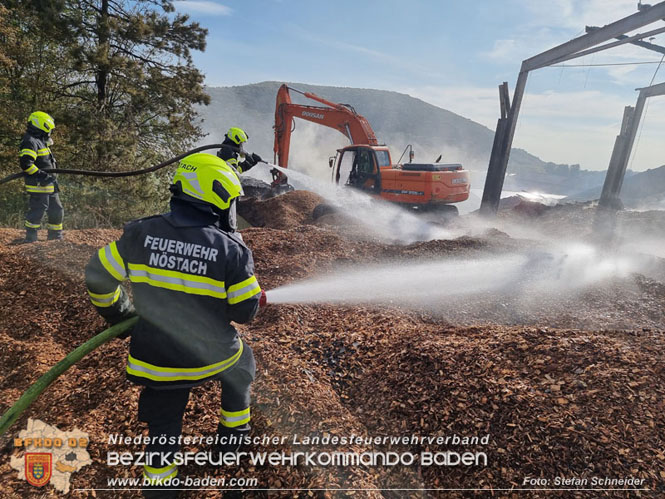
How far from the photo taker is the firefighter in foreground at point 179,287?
7.06ft

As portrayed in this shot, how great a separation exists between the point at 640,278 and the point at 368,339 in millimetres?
6037

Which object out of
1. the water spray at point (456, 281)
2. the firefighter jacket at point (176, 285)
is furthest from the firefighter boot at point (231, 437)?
the water spray at point (456, 281)

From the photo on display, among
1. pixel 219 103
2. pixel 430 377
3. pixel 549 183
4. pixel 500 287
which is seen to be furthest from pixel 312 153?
pixel 430 377

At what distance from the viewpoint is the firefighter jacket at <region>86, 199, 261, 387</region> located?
2146 mm

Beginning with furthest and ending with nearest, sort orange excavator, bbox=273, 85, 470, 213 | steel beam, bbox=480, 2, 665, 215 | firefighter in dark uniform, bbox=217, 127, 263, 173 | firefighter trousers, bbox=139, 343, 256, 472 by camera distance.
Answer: orange excavator, bbox=273, 85, 470, 213 < steel beam, bbox=480, 2, 665, 215 < firefighter in dark uniform, bbox=217, 127, 263, 173 < firefighter trousers, bbox=139, 343, 256, 472

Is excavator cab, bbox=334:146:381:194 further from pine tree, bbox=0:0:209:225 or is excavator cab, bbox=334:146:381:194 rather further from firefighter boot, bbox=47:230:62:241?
firefighter boot, bbox=47:230:62:241

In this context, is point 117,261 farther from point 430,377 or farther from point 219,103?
point 219,103

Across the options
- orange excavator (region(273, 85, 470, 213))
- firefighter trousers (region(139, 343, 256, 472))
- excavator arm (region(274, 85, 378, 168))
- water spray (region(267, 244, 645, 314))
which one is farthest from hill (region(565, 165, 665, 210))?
firefighter trousers (region(139, 343, 256, 472))

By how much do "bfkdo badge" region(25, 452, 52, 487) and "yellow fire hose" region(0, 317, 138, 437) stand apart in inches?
25.8

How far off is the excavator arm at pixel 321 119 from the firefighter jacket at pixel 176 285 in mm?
12788

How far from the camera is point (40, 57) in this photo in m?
10.7

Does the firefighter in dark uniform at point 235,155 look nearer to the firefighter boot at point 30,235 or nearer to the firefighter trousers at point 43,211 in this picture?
the firefighter trousers at point 43,211

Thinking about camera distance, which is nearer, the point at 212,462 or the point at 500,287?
the point at 212,462

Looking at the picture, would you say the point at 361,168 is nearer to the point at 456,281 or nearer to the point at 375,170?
the point at 375,170
